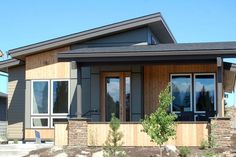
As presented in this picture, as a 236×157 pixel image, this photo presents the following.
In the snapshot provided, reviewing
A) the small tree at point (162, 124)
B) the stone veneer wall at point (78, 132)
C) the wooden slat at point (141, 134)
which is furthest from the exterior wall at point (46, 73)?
the small tree at point (162, 124)

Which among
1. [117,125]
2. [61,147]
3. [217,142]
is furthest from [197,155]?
[61,147]

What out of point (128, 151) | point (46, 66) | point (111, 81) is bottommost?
point (128, 151)

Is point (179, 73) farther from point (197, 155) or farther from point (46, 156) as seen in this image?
point (46, 156)

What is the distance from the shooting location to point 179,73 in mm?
20797

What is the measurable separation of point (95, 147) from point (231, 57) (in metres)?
5.96

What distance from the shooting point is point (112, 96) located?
21.4 meters

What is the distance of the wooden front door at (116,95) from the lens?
2123cm

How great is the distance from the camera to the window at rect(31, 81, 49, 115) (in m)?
22.1

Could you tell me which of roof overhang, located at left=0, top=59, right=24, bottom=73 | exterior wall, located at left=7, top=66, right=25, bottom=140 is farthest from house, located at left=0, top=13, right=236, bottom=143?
roof overhang, located at left=0, top=59, right=24, bottom=73

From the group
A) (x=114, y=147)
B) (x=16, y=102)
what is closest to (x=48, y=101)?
(x=16, y=102)

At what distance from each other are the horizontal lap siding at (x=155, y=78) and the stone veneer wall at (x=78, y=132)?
12.6 ft

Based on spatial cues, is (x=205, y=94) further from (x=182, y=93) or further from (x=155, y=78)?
(x=155, y=78)

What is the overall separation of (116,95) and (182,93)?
2.88 meters

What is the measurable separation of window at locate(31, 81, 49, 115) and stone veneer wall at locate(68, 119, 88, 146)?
4.28 meters
